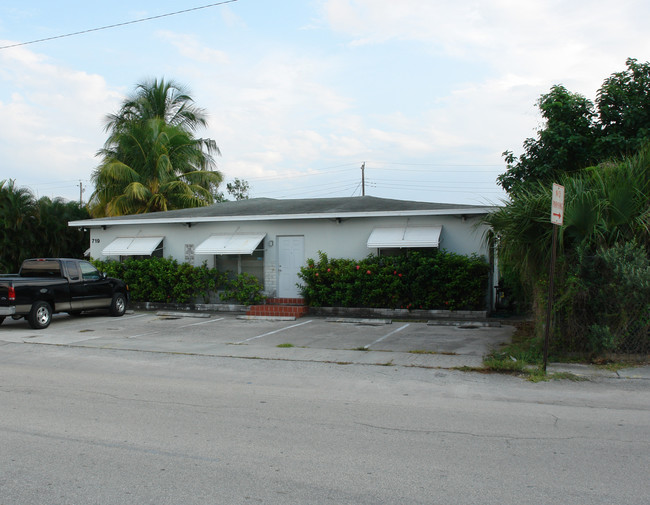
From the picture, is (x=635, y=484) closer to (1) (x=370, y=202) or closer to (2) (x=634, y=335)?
(2) (x=634, y=335)

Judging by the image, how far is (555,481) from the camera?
13.8 ft

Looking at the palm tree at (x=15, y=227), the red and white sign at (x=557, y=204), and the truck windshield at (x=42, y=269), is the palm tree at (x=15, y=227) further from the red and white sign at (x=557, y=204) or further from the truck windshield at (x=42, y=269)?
the red and white sign at (x=557, y=204)

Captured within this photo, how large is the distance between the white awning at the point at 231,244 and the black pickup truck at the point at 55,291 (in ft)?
9.05

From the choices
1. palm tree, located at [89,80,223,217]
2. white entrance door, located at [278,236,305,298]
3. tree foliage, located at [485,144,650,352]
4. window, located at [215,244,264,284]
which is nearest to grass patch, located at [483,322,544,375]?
tree foliage, located at [485,144,650,352]

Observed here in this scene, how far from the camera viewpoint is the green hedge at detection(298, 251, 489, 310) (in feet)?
49.1

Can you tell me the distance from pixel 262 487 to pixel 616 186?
7590 mm

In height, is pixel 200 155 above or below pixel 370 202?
above

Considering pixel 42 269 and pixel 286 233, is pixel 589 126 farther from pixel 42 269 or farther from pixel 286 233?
pixel 42 269

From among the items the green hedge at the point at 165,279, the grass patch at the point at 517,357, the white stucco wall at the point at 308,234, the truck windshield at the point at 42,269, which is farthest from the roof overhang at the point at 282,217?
the grass patch at the point at 517,357

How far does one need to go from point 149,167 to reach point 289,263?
11143mm

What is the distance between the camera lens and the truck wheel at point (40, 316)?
1370cm

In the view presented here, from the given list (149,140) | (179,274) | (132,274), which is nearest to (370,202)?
(179,274)

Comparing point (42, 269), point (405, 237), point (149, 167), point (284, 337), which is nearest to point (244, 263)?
point (405, 237)

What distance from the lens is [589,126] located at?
51.4ft
